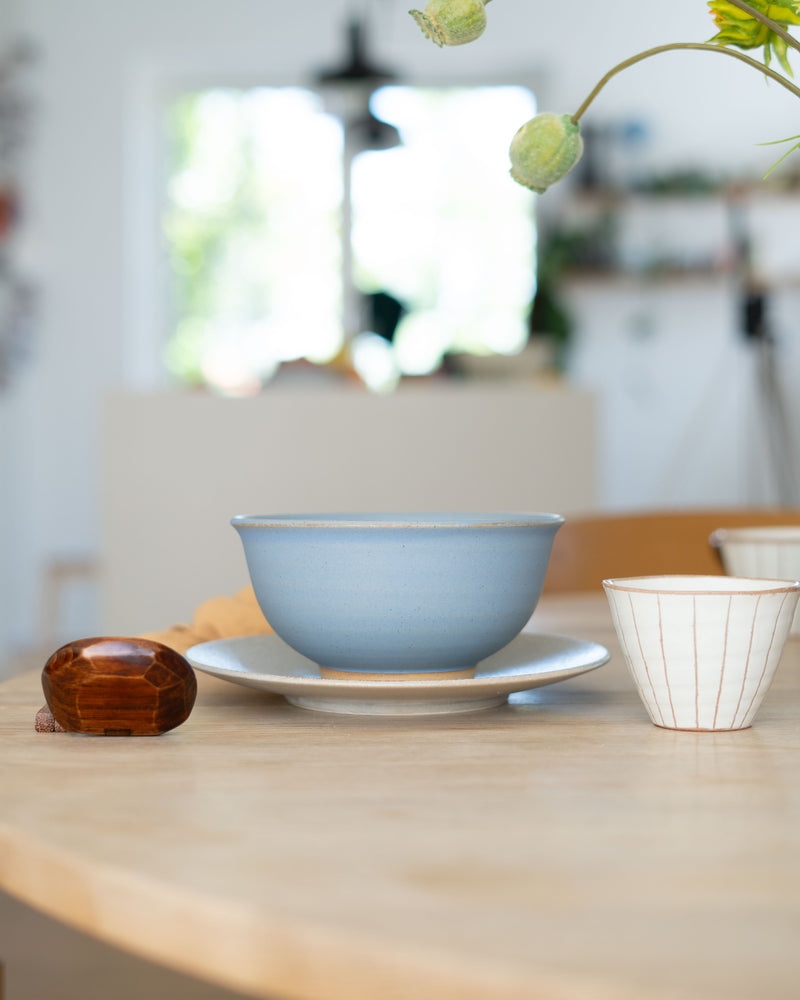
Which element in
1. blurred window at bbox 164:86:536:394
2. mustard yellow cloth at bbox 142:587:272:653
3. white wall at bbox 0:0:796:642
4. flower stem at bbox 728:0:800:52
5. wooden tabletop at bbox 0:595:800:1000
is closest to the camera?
wooden tabletop at bbox 0:595:800:1000

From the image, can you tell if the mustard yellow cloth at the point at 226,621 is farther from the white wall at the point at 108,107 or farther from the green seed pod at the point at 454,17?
the white wall at the point at 108,107

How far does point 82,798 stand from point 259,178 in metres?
4.74

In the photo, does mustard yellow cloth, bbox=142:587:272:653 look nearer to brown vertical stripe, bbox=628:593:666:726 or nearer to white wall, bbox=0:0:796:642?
brown vertical stripe, bbox=628:593:666:726

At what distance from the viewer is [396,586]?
51 centimetres

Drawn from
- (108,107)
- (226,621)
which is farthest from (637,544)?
(108,107)

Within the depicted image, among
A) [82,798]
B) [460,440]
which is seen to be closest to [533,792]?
[82,798]

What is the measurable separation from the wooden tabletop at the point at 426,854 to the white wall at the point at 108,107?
4.45 meters

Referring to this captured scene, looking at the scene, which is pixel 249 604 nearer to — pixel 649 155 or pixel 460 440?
pixel 460 440

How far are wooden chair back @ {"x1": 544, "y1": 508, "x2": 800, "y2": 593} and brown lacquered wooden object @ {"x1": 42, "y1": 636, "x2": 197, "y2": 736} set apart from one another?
79 cm

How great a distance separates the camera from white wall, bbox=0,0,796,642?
4711 millimetres

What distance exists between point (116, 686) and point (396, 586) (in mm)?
123

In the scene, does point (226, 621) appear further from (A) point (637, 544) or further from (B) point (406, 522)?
(A) point (637, 544)

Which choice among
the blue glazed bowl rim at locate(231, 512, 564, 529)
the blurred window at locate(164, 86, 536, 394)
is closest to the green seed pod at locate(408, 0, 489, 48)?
the blue glazed bowl rim at locate(231, 512, 564, 529)

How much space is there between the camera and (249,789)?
0.38 metres
